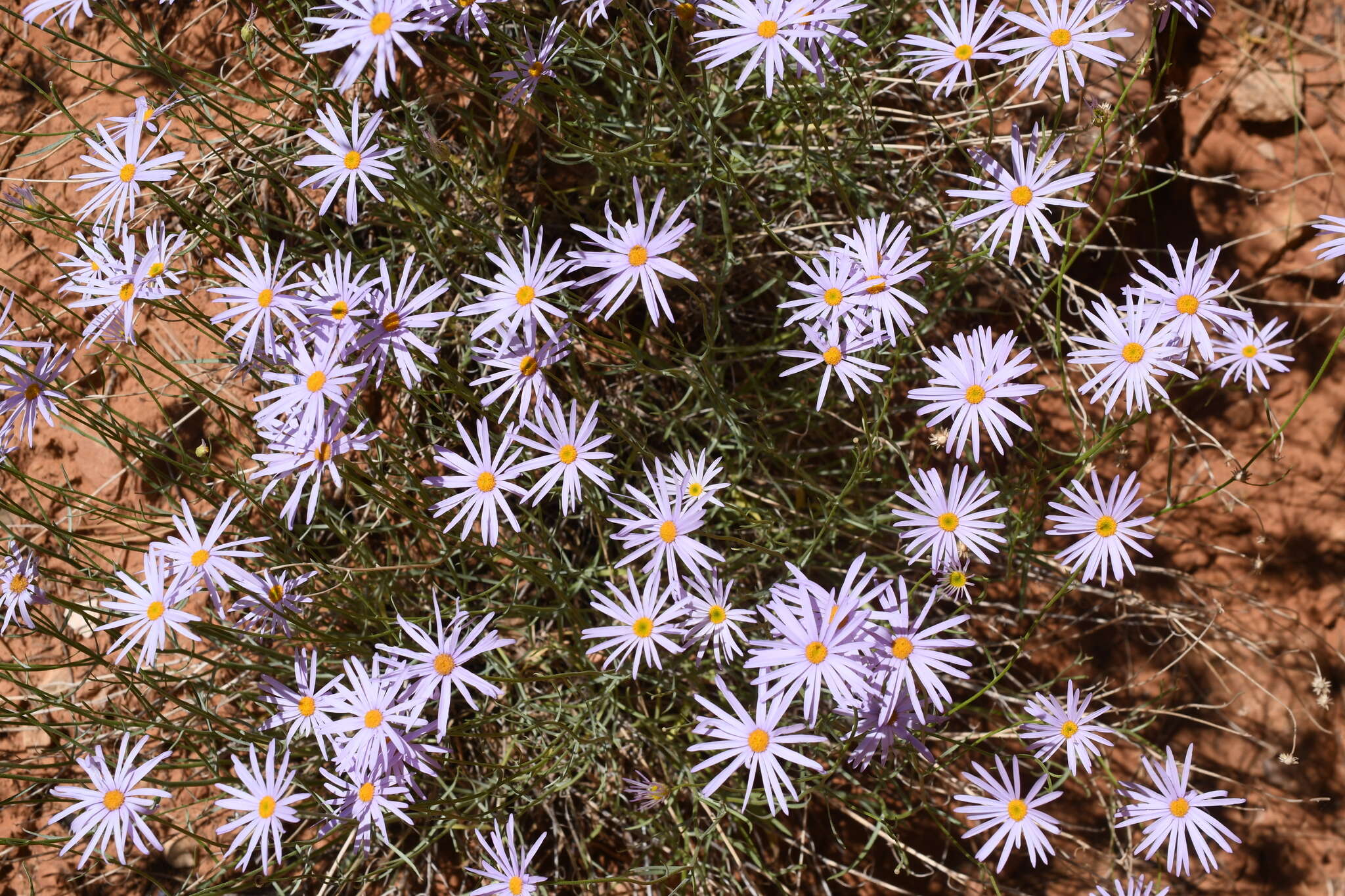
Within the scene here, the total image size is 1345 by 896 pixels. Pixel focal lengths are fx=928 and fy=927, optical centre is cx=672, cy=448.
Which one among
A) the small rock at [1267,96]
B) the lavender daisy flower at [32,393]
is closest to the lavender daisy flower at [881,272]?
the lavender daisy flower at [32,393]

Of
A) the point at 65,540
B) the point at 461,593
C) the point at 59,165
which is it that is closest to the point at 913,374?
the point at 461,593

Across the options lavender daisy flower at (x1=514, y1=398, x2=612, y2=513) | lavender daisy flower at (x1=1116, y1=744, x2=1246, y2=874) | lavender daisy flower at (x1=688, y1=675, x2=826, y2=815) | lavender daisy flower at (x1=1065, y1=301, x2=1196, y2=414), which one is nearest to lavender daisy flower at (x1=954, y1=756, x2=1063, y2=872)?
lavender daisy flower at (x1=1116, y1=744, x2=1246, y2=874)

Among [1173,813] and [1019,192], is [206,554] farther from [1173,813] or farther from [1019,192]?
[1173,813]

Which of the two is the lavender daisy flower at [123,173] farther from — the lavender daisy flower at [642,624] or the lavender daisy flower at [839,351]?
the lavender daisy flower at [839,351]

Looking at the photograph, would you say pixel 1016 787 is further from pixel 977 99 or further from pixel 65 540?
pixel 65 540

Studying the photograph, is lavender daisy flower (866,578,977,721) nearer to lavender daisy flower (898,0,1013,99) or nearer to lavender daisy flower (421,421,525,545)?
lavender daisy flower (421,421,525,545)

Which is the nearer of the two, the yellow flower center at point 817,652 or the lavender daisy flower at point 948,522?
the yellow flower center at point 817,652
